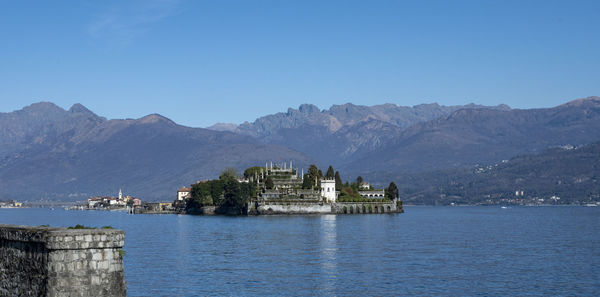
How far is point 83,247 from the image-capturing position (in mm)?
28391

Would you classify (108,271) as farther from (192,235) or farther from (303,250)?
(192,235)

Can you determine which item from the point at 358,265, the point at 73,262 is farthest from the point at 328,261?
the point at 73,262

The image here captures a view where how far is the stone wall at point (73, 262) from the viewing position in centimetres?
2839

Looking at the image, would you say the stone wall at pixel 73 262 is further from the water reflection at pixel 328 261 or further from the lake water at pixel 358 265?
the water reflection at pixel 328 261

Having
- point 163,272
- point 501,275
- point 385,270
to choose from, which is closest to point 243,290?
point 163,272

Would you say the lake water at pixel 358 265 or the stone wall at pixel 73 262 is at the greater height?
the stone wall at pixel 73 262

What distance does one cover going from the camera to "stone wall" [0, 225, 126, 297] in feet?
93.1

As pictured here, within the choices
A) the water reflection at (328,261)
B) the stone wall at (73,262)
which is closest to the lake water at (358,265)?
the water reflection at (328,261)

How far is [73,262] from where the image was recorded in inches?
1121

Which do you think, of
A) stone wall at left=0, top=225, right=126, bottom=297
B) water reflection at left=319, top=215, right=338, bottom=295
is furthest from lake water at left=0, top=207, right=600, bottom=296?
stone wall at left=0, top=225, right=126, bottom=297

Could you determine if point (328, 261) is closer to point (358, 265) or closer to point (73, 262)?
point (358, 265)

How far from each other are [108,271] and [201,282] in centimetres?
3668

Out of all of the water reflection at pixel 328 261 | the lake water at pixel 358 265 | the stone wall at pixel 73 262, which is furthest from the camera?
the water reflection at pixel 328 261

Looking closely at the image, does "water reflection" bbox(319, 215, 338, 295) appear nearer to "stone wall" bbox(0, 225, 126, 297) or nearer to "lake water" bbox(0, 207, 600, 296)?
"lake water" bbox(0, 207, 600, 296)
